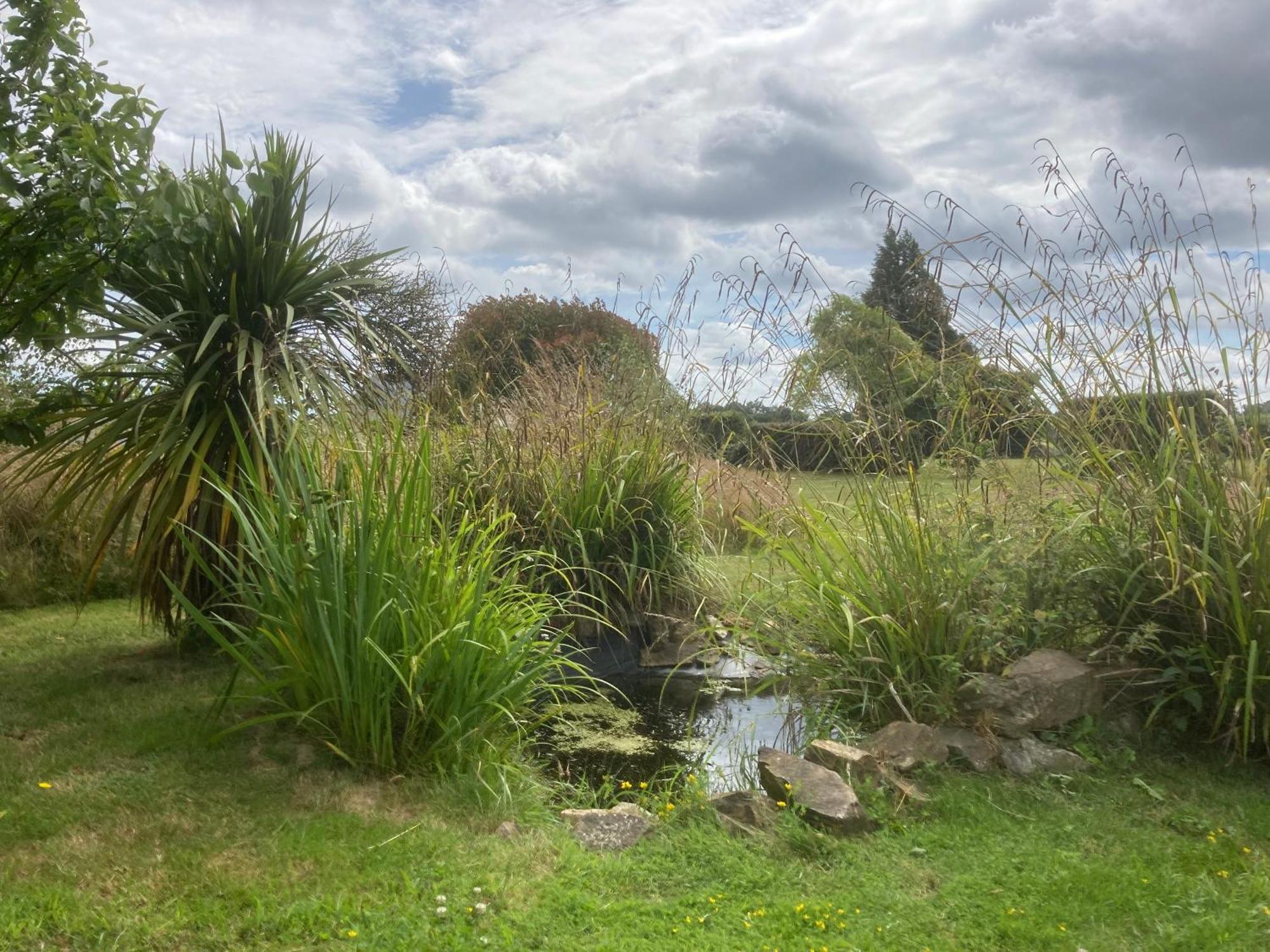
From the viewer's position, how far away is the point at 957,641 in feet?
16.1

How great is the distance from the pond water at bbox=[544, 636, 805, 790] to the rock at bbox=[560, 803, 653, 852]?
738 mm

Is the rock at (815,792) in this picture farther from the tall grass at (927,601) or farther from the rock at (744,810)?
the tall grass at (927,601)

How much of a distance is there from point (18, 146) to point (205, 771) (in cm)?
289

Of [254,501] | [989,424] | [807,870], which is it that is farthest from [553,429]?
[807,870]

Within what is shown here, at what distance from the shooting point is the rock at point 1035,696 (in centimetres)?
459

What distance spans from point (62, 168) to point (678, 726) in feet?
13.2

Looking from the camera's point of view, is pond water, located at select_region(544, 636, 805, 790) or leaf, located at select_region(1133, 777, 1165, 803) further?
pond water, located at select_region(544, 636, 805, 790)

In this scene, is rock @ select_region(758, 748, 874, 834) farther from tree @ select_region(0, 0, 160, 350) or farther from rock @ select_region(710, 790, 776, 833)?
tree @ select_region(0, 0, 160, 350)

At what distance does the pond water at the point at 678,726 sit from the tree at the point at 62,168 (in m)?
3.13

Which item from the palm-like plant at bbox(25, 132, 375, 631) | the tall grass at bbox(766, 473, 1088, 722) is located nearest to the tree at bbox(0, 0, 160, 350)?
the palm-like plant at bbox(25, 132, 375, 631)

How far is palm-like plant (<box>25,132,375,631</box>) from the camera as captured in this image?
5484mm

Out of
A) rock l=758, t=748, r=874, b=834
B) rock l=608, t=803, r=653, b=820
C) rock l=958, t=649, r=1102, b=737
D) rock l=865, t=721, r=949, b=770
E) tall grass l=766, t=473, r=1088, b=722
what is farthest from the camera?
tall grass l=766, t=473, r=1088, b=722

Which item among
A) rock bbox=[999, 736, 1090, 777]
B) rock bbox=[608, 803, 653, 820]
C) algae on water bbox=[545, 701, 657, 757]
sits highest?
rock bbox=[999, 736, 1090, 777]

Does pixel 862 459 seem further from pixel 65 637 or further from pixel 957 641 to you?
pixel 65 637
